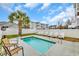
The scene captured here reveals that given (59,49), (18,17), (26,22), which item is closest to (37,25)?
(26,22)

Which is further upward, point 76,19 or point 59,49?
point 76,19

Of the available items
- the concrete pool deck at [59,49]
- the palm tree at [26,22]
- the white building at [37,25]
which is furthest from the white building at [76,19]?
the palm tree at [26,22]

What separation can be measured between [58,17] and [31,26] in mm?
348

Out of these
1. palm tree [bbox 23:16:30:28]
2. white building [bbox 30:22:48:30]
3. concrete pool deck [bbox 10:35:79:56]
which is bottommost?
concrete pool deck [bbox 10:35:79:56]

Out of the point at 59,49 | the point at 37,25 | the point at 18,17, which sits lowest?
the point at 59,49

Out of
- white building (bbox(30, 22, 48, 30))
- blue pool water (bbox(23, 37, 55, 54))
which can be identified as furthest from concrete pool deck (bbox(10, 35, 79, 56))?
white building (bbox(30, 22, 48, 30))

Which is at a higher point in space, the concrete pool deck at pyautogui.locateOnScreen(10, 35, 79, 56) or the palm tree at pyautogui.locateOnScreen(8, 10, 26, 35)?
the palm tree at pyautogui.locateOnScreen(8, 10, 26, 35)

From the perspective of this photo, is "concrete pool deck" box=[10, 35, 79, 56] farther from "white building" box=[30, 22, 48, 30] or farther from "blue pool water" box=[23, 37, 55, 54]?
"white building" box=[30, 22, 48, 30]

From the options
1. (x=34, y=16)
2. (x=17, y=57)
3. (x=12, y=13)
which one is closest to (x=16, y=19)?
(x=12, y=13)

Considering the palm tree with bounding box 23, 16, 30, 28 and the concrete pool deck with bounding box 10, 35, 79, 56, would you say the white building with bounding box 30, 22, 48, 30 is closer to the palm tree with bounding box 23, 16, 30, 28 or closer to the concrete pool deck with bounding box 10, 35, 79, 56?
the palm tree with bounding box 23, 16, 30, 28

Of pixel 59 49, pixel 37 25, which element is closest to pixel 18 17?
pixel 37 25

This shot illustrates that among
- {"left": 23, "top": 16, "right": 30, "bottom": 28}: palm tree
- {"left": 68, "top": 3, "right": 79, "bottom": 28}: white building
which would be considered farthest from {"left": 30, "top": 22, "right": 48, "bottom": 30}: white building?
{"left": 68, "top": 3, "right": 79, "bottom": 28}: white building

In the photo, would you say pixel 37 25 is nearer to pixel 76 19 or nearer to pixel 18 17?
pixel 18 17

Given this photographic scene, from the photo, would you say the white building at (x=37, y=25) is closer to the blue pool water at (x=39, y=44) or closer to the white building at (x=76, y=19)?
the blue pool water at (x=39, y=44)
